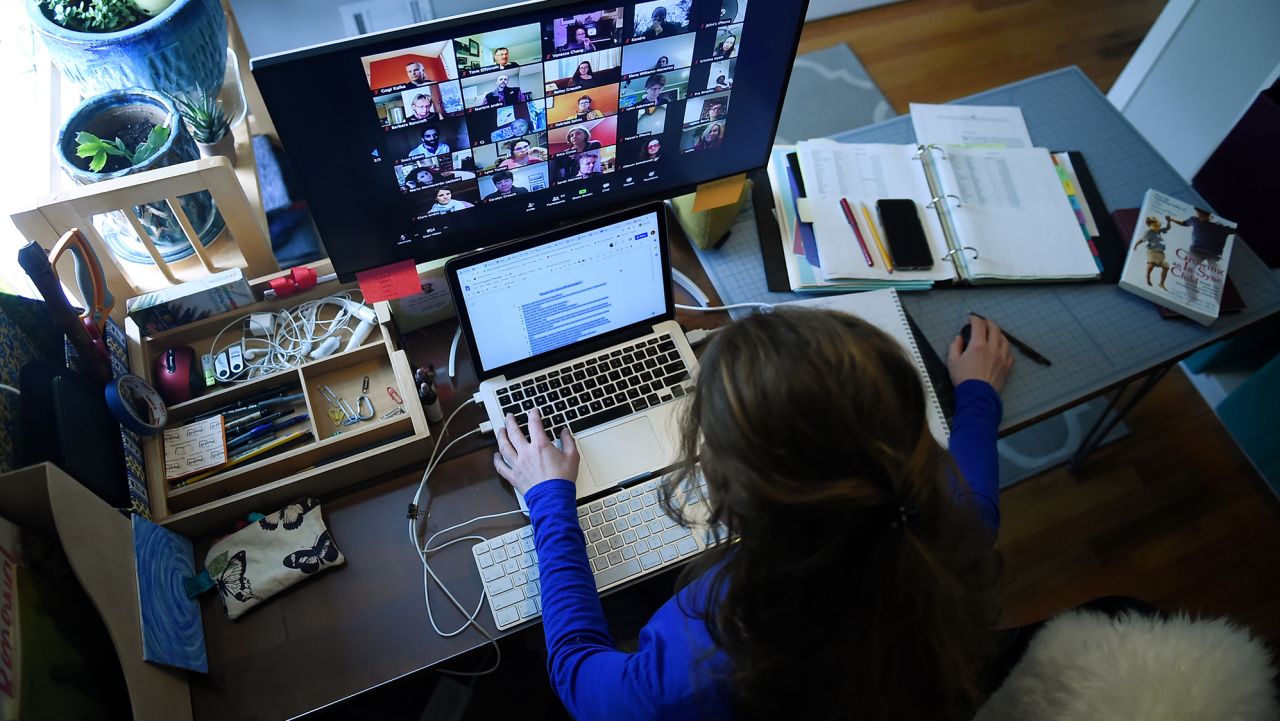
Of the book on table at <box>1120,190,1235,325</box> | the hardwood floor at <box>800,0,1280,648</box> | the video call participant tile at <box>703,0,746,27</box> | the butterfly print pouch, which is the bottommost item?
the hardwood floor at <box>800,0,1280,648</box>

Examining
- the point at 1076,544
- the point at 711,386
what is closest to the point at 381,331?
the point at 711,386

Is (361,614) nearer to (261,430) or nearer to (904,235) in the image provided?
(261,430)

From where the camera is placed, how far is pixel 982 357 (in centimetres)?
117

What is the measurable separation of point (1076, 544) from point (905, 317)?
96 centimetres

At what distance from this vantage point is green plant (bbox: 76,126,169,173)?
1.02 metres

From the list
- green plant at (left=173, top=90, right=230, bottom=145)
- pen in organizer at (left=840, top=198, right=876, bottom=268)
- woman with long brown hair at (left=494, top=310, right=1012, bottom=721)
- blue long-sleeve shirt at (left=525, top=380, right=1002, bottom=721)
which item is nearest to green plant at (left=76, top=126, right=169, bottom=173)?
green plant at (left=173, top=90, right=230, bottom=145)

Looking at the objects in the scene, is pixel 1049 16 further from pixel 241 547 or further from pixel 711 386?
pixel 241 547

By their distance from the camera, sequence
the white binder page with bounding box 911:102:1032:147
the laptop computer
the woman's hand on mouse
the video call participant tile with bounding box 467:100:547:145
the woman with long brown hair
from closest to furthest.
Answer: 1. the woman with long brown hair
2. the video call participant tile with bounding box 467:100:547:145
3. the laptop computer
4. the woman's hand on mouse
5. the white binder page with bounding box 911:102:1032:147

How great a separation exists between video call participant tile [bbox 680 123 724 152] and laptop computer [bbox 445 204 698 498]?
0.13m

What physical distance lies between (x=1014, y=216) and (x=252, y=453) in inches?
50.1

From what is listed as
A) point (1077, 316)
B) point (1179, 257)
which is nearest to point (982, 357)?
point (1077, 316)

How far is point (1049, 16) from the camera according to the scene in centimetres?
281

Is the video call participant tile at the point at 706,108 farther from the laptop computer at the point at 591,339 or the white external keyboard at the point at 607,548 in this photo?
the white external keyboard at the point at 607,548

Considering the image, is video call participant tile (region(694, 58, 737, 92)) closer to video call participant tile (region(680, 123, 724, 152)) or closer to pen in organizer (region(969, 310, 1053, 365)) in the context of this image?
video call participant tile (region(680, 123, 724, 152))
